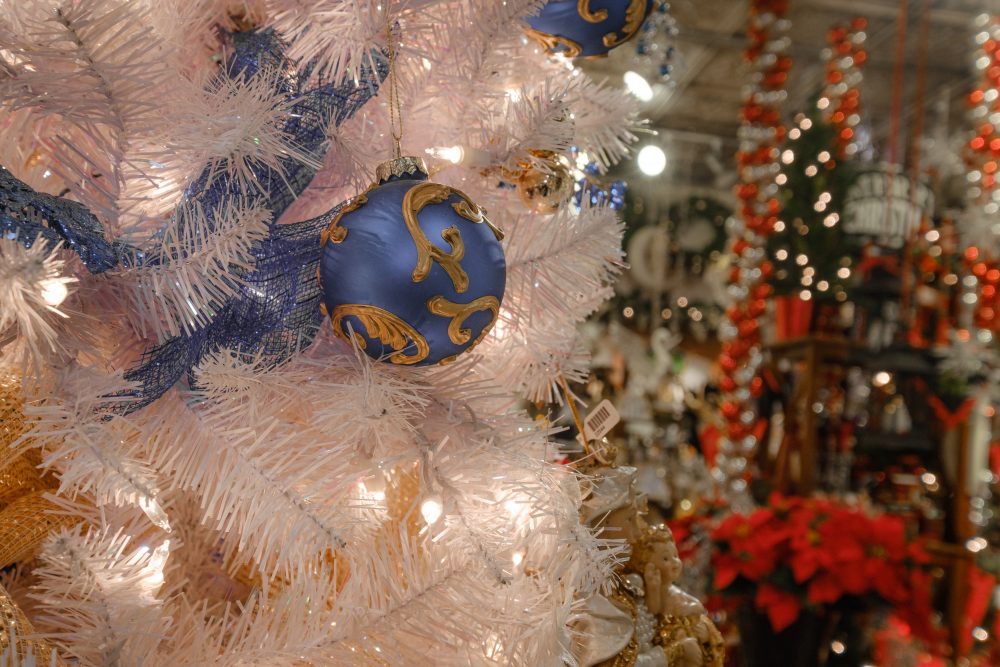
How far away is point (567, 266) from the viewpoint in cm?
76

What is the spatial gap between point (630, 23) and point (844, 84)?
10.7 feet

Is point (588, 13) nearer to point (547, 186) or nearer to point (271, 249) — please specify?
point (547, 186)

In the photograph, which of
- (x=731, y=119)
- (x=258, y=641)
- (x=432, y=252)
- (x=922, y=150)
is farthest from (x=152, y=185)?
(x=731, y=119)

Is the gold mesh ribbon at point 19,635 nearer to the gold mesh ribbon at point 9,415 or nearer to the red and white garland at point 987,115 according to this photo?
the gold mesh ribbon at point 9,415

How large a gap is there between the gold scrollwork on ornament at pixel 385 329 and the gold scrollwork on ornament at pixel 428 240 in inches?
1.6

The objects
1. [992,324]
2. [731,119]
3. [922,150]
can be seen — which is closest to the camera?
[992,324]

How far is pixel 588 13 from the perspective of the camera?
32.4 inches

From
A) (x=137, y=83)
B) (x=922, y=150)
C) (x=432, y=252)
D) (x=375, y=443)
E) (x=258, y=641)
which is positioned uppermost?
(x=922, y=150)

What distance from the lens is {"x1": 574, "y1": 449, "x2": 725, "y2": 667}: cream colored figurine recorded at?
29.2 inches

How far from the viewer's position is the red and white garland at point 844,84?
11.4 ft

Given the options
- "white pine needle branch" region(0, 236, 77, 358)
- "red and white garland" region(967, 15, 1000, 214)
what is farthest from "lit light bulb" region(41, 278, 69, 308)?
"red and white garland" region(967, 15, 1000, 214)

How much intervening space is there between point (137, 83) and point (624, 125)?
0.54 metres

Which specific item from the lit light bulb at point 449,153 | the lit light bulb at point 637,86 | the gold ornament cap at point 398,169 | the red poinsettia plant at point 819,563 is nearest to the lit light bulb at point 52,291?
the gold ornament cap at point 398,169

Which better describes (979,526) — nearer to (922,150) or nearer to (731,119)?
(922,150)
